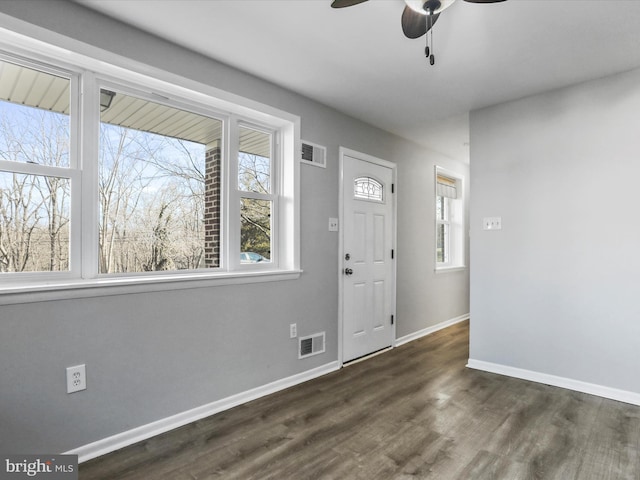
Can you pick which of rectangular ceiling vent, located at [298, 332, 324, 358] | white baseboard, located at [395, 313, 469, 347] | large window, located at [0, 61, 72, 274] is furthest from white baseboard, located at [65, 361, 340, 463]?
white baseboard, located at [395, 313, 469, 347]

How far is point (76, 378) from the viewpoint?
6.48ft

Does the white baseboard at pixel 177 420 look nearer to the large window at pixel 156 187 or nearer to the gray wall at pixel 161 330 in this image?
the gray wall at pixel 161 330

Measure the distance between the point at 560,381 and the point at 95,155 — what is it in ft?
12.6

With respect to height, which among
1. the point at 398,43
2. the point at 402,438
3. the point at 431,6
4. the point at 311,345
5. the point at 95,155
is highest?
the point at 398,43

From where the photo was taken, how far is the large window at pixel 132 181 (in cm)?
195

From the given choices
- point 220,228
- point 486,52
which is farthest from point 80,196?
point 486,52

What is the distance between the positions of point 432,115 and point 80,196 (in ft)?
10.3

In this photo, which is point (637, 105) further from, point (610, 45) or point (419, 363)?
point (419, 363)

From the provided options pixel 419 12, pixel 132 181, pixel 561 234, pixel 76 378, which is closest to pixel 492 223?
pixel 561 234

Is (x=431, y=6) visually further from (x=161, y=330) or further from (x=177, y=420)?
(x=177, y=420)

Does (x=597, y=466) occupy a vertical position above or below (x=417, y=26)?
below

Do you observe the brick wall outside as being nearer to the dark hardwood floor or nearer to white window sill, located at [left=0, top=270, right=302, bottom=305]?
white window sill, located at [left=0, top=270, right=302, bottom=305]

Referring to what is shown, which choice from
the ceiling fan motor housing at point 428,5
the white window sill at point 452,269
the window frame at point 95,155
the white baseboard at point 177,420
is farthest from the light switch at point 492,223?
the ceiling fan motor housing at point 428,5

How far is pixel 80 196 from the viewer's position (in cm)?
209
